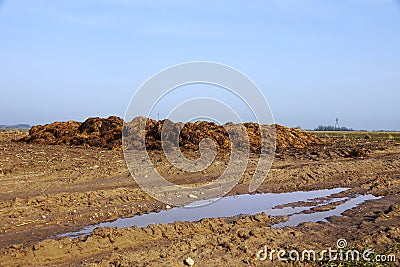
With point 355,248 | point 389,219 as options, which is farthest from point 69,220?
point 389,219

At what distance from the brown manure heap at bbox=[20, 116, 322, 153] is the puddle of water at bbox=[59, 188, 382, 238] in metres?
10.5

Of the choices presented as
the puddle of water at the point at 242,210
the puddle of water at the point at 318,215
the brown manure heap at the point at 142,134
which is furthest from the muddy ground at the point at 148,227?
the brown manure heap at the point at 142,134

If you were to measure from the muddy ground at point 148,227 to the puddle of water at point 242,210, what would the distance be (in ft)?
1.18

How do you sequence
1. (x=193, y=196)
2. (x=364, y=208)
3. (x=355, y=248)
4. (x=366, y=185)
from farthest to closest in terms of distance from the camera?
(x=366, y=185) → (x=193, y=196) → (x=364, y=208) → (x=355, y=248)

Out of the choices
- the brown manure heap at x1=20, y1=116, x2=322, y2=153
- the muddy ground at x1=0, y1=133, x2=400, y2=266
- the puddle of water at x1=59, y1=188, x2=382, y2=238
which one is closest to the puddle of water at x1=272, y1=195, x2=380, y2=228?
the puddle of water at x1=59, y1=188, x2=382, y2=238

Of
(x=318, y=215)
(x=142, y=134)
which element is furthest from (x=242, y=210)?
(x=142, y=134)

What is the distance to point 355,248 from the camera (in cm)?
664

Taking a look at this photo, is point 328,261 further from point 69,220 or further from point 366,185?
point 366,185

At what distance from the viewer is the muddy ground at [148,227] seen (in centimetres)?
641

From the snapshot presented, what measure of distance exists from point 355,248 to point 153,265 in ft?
10.2

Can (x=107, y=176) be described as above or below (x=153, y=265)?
above

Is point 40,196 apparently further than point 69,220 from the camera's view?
Yes

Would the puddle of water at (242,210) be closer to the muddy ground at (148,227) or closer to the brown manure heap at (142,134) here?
the muddy ground at (148,227)

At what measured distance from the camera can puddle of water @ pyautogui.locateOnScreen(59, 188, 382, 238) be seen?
8770 millimetres
